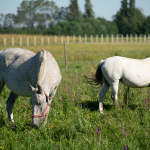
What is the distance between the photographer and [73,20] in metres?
57.8

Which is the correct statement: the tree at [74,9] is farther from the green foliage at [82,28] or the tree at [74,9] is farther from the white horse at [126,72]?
the white horse at [126,72]

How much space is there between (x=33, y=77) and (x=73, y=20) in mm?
56958

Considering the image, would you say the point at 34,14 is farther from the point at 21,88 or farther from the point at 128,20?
the point at 21,88

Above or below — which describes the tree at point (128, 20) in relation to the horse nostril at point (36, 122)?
above

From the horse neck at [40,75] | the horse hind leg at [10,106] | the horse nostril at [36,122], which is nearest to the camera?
the horse nostril at [36,122]

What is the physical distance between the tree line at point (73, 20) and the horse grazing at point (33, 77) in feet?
138

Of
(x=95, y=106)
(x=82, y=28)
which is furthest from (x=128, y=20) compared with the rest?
(x=95, y=106)

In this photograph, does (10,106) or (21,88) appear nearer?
(21,88)

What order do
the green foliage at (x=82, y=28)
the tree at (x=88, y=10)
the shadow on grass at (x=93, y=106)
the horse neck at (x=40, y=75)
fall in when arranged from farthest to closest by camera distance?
the tree at (x=88, y=10) < the green foliage at (x=82, y=28) < the shadow on grass at (x=93, y=106) < the horse neck at (x=40, y=75)

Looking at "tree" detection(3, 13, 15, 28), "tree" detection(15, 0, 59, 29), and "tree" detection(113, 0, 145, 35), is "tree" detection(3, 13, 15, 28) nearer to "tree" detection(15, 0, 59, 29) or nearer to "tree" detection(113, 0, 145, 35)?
"tree" detection(15, 0, 59, 29)

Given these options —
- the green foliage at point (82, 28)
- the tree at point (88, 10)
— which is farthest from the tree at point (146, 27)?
the tree at point (88, 10)

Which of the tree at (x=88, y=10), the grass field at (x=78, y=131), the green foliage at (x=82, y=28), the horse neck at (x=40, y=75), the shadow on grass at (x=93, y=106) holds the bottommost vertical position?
the shadow on grass at (x=93, y=106)

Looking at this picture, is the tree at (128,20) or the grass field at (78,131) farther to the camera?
the tree at (128,20)

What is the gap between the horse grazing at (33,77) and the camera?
9.27 ft
